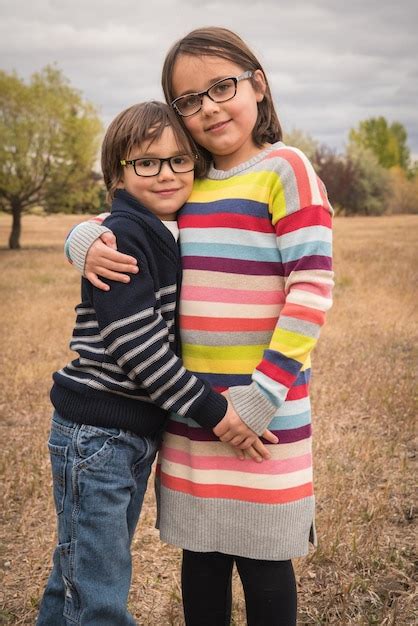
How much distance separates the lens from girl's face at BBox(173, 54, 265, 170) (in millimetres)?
1828

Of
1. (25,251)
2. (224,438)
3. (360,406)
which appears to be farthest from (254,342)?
(25,251)

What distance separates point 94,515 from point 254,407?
1.53ft

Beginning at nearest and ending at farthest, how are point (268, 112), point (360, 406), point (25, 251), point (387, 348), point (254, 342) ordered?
point (254, 342) < point (268, 112) < point (360, 406) < point (387, 348) < point (25, 251)

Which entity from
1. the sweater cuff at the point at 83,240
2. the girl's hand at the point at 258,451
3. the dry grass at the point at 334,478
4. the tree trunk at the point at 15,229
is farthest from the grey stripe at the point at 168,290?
the tree trunk at the point at 15,229

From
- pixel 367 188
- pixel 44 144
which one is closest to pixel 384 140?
pixel 367 188

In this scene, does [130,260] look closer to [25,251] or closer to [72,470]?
[72,470]

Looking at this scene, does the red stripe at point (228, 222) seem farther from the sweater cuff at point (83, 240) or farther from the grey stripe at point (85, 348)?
the grey stripe at point (85, 348)

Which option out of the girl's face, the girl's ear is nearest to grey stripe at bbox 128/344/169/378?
the girl's face

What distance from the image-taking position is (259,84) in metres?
1.92

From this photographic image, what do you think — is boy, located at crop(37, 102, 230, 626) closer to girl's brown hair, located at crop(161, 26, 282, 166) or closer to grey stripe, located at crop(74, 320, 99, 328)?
grey stripe, located at crop(74, 320, 99, 328)

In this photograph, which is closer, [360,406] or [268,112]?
[268,112]

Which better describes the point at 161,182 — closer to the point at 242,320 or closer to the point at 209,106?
the point at 209,106

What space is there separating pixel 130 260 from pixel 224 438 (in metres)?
0.50

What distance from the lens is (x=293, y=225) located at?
66.7 inches
